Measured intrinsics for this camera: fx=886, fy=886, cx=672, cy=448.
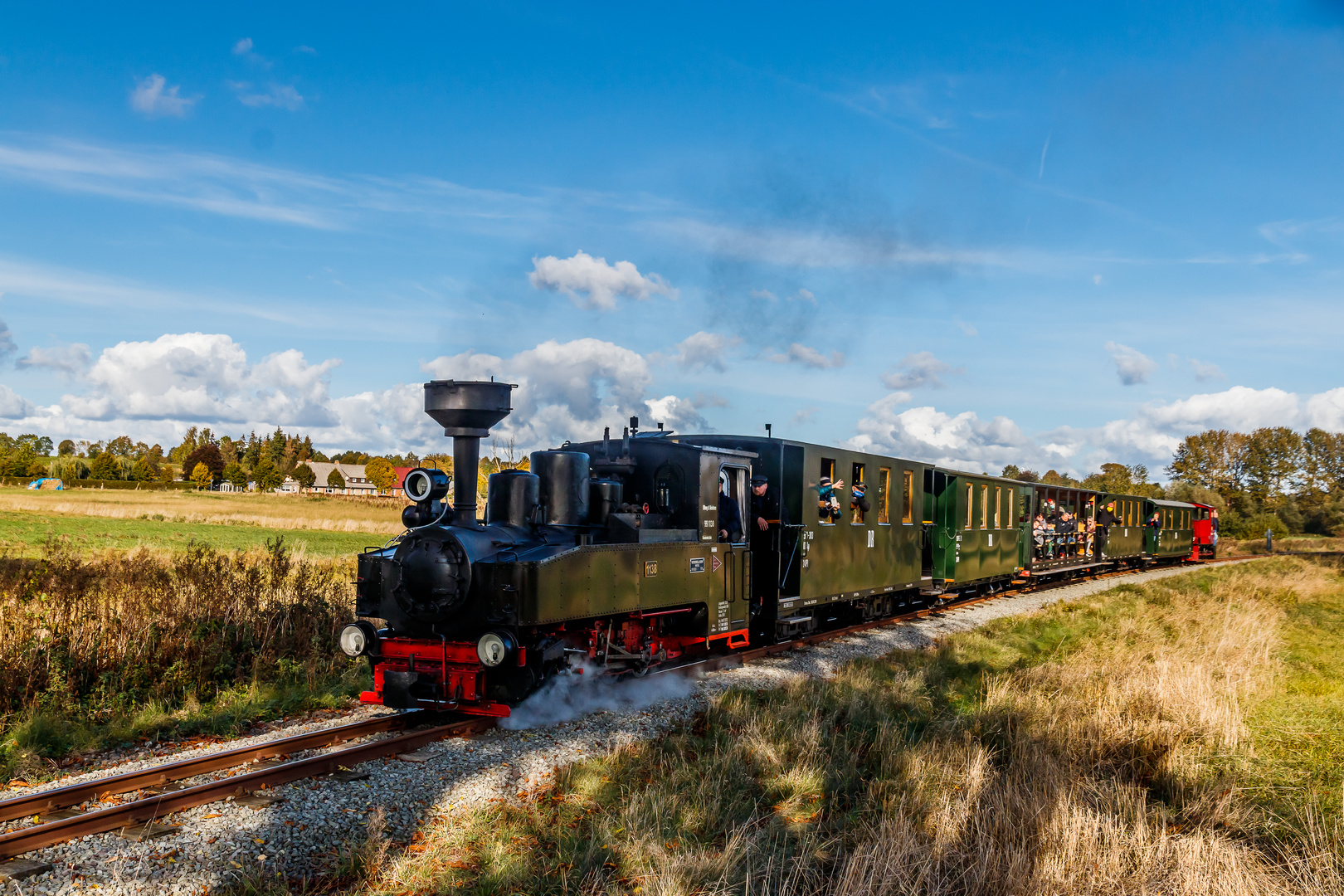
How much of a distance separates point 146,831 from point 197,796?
1.68 feet

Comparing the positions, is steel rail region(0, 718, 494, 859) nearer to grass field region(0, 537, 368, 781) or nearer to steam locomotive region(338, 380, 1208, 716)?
steam locomotive region(338, 380, 1208, 716)

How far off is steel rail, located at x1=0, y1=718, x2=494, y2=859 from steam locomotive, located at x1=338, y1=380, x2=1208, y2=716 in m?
0.98

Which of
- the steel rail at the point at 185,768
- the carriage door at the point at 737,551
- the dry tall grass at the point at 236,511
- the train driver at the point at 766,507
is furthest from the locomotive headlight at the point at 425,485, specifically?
the dry tall grass at the point at 236,511

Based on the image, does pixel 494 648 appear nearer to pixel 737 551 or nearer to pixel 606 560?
pixel 606 560

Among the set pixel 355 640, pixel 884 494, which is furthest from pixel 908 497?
pixel 355 640

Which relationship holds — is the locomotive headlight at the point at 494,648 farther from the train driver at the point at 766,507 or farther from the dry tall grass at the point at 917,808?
the train driver at the point at 766,507

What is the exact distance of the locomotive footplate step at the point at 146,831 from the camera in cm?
533

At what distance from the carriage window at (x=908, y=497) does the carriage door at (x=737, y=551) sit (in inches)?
217

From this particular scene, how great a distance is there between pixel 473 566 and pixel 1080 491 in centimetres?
2495

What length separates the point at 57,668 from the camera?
344 inches

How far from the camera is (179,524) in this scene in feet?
127

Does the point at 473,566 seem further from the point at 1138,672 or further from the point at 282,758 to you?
the point at 1138,672

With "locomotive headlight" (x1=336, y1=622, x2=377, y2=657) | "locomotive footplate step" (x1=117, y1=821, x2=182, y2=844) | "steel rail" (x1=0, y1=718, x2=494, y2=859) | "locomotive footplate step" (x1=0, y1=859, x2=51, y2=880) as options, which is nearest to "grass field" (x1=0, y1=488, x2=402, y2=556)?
"locomotive headlight" (x1=336, y1=622, x2=377, y2=657)

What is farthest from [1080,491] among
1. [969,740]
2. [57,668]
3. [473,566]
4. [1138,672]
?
[57,668]
